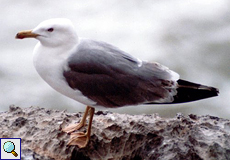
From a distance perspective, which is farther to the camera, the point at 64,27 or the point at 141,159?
the point at 141,159

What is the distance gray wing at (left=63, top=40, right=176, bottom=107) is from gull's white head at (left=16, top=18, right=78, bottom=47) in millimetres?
104

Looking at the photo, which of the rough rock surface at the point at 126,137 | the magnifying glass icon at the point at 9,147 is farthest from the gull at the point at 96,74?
the magnifying glass icon at the point at 9,147

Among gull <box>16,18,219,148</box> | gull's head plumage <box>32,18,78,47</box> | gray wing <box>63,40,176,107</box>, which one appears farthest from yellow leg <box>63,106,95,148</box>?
gull's head plumage <box>32,18,78,47</box>

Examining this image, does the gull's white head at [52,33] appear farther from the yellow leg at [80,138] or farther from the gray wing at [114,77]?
the yellow leg at [80,138]

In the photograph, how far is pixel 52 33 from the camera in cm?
256

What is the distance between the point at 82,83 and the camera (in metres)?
2.64

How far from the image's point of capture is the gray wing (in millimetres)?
2631

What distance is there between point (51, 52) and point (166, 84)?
27.2 inches

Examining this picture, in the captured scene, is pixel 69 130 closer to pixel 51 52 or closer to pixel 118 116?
pixel 118 116

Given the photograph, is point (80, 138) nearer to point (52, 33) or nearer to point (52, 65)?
point (52, 65)

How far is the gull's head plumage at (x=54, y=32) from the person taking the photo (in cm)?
254

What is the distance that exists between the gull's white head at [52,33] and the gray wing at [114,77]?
10cm

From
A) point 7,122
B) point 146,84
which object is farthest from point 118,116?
point 7,122

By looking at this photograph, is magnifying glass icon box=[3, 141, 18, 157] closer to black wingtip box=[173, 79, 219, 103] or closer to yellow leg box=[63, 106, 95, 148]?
yellow leg box=[63, 106, 95, 148]
